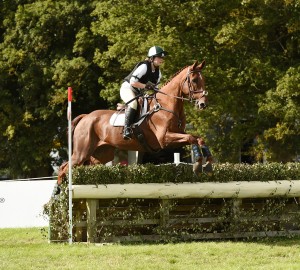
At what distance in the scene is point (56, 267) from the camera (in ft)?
31.6

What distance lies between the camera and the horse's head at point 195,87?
12.0 meters

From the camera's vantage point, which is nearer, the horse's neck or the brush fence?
the brush fence

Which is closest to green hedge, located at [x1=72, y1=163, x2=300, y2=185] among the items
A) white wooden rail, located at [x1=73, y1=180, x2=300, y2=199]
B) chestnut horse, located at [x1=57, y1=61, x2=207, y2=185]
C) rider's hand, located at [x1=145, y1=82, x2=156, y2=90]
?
white wooden rail, located at [x1=73, y1=180, x2=300, y2=199]

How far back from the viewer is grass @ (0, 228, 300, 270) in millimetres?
9672

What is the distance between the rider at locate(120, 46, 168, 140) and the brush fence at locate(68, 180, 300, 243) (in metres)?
1.30

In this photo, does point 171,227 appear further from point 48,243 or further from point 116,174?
point 48,243

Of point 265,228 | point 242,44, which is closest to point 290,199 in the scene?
point 265,228

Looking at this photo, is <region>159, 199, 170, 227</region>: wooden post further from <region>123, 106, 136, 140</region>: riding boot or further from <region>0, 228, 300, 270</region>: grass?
<region>123, 106, 136, 140</region>: riding boot

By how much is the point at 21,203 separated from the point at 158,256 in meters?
7.36

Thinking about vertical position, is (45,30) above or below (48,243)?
above

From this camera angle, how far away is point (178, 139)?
469 inches

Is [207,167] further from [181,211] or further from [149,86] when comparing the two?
[149,86]

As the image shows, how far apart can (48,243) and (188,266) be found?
3216mm

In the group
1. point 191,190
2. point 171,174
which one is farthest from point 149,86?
point 191,190
